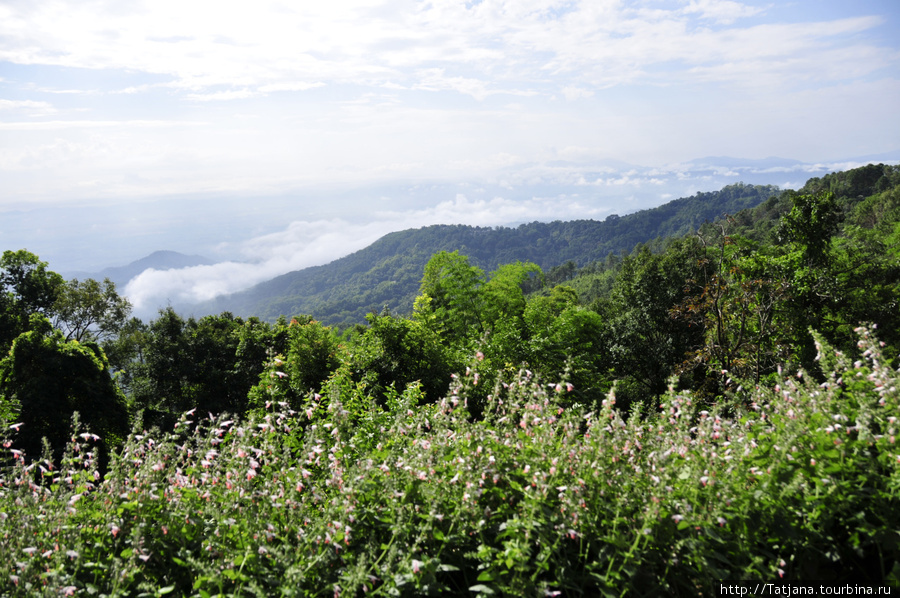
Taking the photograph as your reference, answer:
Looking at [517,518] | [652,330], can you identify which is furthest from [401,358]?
[652,330]

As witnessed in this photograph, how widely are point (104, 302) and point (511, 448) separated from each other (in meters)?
35.9

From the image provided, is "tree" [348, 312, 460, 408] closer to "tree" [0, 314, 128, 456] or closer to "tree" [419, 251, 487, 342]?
"tree" [0, 314, 128, 456]

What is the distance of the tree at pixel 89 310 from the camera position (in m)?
28.9

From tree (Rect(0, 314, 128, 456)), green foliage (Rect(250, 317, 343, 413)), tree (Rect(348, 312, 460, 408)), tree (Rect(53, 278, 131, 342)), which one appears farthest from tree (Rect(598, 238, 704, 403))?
tree (Rect(53, 278, 131, 342))

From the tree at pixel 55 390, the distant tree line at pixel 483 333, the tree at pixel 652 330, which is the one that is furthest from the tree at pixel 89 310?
the tree at pixel 652 330

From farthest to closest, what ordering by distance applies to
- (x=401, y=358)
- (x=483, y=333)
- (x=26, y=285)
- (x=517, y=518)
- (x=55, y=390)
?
(x=26, y=285), (x=55, y=390), (x=401, y=358), (x=483, y=333), (x=517, y=518)

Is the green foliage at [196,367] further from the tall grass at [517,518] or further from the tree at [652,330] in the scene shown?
the tall grass at [517,518]

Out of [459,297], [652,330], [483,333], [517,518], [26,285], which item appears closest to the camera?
[517,518]

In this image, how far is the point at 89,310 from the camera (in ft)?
99.9

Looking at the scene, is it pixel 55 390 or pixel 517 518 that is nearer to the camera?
pixel 517 518

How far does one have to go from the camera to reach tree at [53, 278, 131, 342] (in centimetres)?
2894

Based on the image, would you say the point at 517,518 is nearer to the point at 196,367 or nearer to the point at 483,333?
the point at 483,333

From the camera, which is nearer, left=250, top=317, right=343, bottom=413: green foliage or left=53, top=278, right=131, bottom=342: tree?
left=250, top=317, right=343, bottom=413: green foliage

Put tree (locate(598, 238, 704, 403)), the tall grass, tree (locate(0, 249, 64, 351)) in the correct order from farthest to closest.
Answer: tree (locate(0, 249, 64, 351)) → tree (locate(598, 238, 704, 403)) → the tall grass
